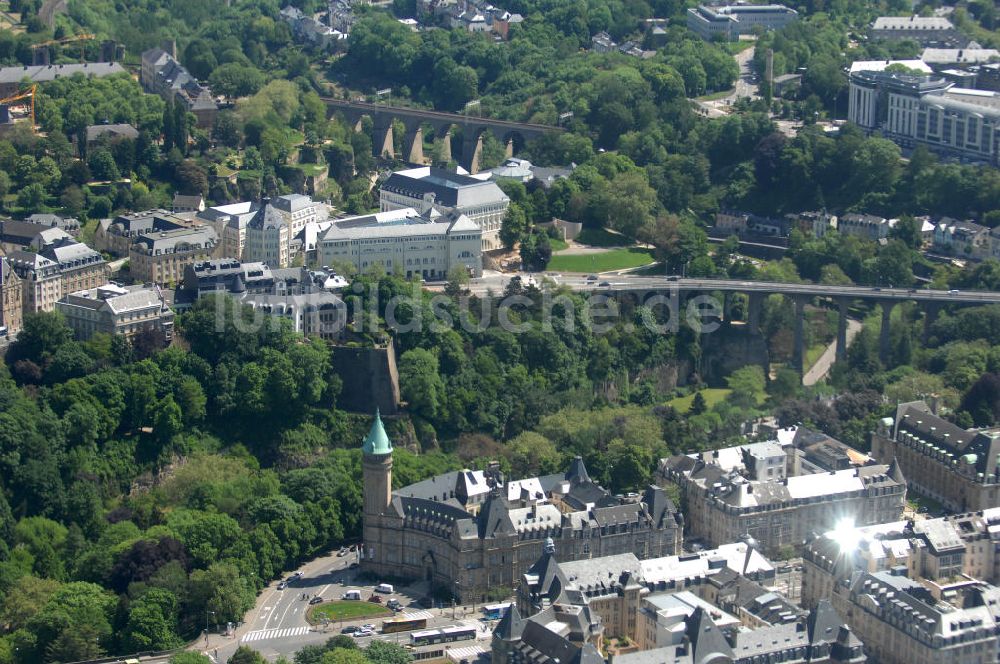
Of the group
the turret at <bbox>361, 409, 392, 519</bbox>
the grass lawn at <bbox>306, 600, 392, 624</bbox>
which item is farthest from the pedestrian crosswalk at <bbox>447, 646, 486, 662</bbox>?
the turret at <bbox>361, 409, 392, 519</bbox>

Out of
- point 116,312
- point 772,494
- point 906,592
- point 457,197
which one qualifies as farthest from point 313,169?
point 906,592

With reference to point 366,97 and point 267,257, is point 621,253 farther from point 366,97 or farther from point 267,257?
point 366,97

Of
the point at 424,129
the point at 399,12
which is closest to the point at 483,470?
the point at 424,129

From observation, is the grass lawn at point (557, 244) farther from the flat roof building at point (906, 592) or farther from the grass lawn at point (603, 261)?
the flat roof building at point (906, 592)

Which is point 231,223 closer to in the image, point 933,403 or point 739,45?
point 933,403

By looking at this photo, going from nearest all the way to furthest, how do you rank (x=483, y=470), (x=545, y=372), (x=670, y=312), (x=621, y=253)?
(x=483, y=470), (x=545, y=372), (x=670, y=312), (x=621, y=253)

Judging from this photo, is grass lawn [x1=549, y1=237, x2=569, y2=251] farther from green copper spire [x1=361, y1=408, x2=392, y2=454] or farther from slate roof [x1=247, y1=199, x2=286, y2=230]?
green copper spire [x1=361, y1=408, x2=392, y2=454]
